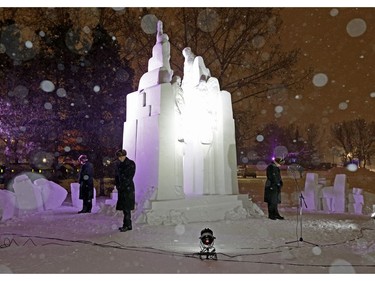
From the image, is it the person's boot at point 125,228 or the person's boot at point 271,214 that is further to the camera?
the person's boot at point 271,214

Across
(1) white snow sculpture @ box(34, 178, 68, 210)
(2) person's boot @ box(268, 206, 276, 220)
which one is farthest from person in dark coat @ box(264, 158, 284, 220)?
(1) white snow sculpture @ box(34, 178, 68, 210)

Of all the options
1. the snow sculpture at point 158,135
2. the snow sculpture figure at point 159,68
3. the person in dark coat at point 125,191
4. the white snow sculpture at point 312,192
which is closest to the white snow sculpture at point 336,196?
the white snow sculpture at point 312,192

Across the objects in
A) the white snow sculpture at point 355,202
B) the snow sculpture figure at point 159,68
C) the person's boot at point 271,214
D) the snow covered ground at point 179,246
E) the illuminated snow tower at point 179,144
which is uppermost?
the snow sculpture figure at point 159,68

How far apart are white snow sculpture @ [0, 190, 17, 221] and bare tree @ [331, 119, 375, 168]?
185 feet

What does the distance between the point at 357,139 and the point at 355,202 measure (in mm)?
53296

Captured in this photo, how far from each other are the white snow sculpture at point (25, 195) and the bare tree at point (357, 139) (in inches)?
2173

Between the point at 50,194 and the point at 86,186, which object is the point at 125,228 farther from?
the point at 50,194

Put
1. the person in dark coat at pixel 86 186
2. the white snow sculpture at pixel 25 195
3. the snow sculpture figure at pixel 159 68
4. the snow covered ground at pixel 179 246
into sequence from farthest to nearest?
the person in dark coat at pixel 86 186
the white snow sculpture at pixel 25 195
the snow sculpture figure at pixel 159 68
the snow covered ground at pixel 179 246

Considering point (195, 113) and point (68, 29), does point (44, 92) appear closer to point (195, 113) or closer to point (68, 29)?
point (68, 29)

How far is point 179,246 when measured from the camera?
766cm

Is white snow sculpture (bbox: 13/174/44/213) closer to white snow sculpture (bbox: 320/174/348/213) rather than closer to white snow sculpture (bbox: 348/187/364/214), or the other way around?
white snow sculpture (bbox: 320/174/348/213)

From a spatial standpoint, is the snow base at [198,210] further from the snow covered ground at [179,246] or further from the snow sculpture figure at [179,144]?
the snow covered ground at [179,246]

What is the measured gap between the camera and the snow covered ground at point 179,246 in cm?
606

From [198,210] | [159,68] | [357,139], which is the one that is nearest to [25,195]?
[198,210]
